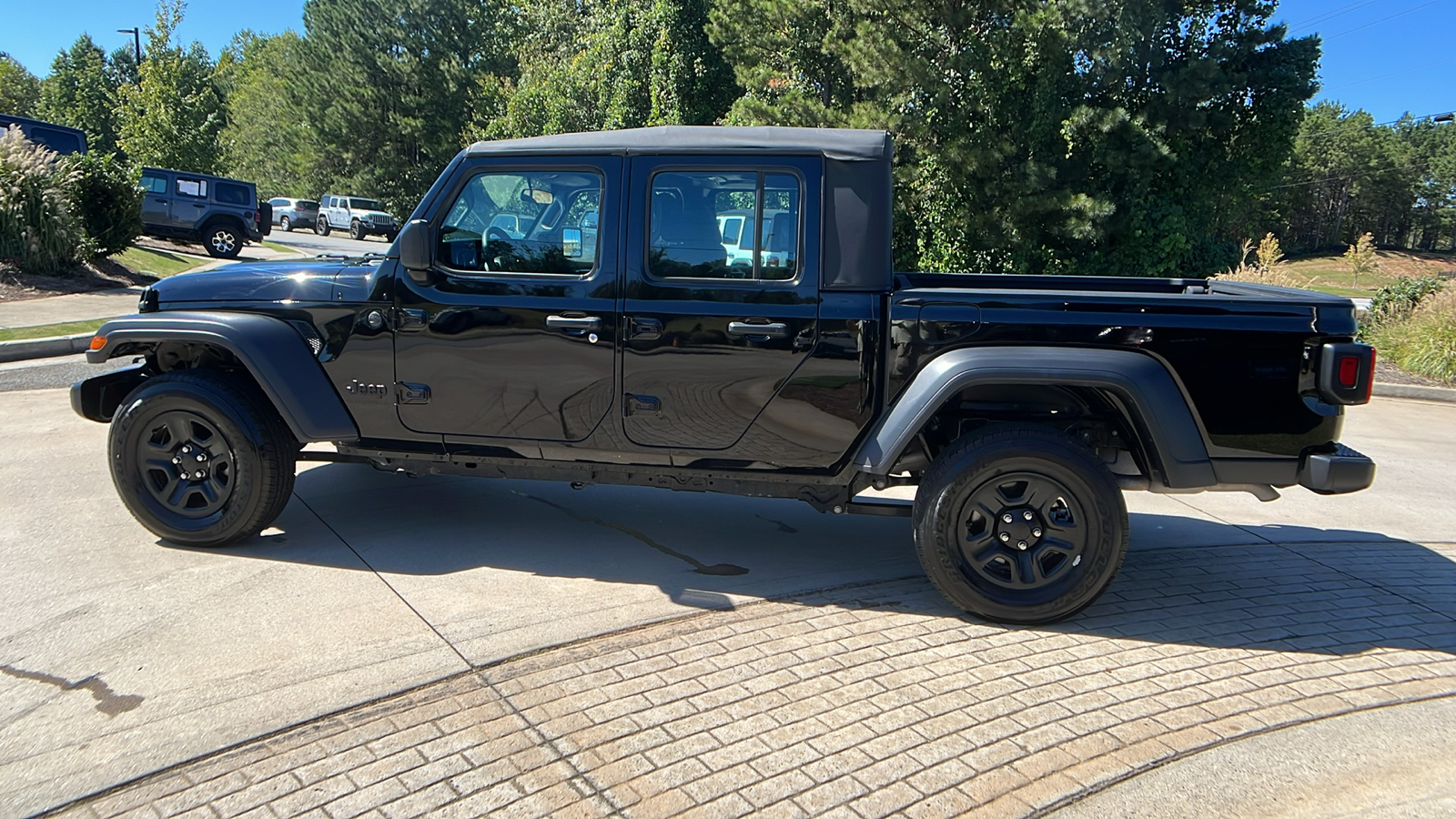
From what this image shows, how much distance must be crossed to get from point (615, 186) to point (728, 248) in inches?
22.5

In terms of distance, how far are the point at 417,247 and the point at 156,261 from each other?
16797mm

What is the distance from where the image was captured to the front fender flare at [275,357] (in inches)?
175

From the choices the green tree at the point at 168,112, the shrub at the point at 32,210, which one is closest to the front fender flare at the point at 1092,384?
the shrub at the point at 32,210

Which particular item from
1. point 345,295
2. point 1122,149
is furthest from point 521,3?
point 345,295

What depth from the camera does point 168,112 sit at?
29938 millimetres

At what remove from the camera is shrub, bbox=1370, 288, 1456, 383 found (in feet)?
39.1

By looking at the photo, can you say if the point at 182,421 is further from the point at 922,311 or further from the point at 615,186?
the point at 922,311

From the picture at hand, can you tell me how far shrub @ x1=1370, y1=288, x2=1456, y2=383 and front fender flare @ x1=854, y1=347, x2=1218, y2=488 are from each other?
33.9 ft

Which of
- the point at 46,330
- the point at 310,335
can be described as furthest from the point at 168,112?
the point at 310,335

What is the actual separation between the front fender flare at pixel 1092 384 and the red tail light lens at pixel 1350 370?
561 millimetres

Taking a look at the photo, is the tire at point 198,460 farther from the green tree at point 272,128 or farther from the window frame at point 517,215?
the green tree at point 272,128

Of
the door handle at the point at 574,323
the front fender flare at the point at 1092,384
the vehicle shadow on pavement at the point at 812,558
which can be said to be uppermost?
the door handle at the point at 574,323

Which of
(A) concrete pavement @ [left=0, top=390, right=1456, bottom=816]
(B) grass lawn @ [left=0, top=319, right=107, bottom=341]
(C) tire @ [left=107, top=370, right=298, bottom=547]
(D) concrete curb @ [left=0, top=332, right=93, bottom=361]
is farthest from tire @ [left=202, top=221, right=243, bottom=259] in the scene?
(C) tire @ [left=107, top=370, right=298, bottom=547]

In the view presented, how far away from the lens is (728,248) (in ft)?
13.9
